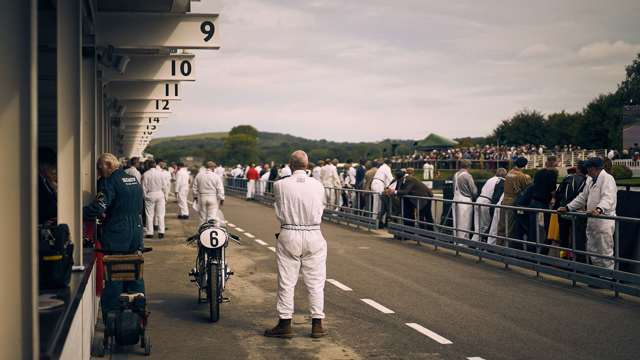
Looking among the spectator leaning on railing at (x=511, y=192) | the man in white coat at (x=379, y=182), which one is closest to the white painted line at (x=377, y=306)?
the spectator leaning on railing at (x=511, y=192)

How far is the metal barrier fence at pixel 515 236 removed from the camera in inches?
475

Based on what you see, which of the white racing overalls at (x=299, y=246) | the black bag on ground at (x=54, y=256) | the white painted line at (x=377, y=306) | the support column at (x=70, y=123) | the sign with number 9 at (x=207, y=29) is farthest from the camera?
the sign with number 9 at (x=207, y=29)

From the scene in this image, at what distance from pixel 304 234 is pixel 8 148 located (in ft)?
16.3

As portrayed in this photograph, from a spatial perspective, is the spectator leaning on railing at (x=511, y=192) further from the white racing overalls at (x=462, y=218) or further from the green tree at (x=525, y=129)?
the green tree at (x=525, y=129)

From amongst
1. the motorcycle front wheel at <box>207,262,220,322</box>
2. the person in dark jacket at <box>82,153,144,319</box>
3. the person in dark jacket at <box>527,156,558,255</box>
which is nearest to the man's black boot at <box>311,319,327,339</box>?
the motorcycle front wheel at <box>207,262,220,322</box>

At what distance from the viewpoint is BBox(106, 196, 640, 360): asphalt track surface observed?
8148 millimetres

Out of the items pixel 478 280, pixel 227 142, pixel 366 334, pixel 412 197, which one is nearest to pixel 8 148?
pixel 366 334

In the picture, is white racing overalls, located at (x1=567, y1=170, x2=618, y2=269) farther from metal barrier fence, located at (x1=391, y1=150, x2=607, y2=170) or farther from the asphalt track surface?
metal barrier fence, located at (x1=391, y1=150, x2=607, y2=170)

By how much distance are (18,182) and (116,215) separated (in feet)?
15.2

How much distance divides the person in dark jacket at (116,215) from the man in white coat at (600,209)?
702 centimetres

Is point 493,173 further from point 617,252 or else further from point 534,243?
point 617,252

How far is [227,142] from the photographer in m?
196

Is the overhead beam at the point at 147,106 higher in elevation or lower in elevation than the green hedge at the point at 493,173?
higher

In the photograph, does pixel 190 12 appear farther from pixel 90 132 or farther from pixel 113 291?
pixel 113 291
